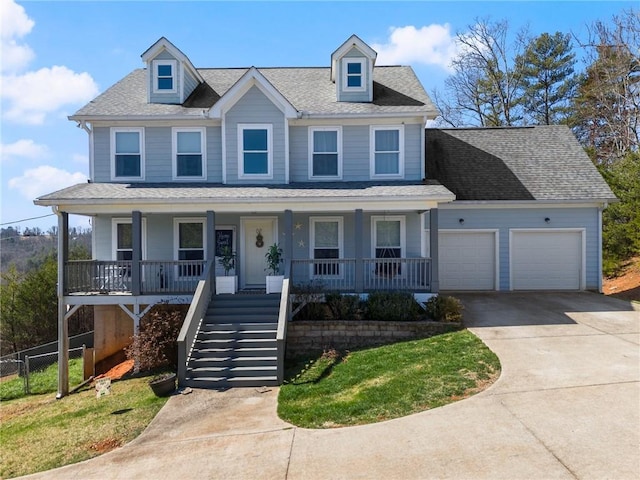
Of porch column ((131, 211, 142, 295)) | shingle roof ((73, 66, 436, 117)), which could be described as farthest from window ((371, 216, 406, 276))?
porch column ((131, 211, 142, 295))

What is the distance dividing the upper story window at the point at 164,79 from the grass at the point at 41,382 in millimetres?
10431

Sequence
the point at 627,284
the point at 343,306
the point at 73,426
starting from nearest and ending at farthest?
the point at 73,426 < the point at 343,306 < the point at 627,284

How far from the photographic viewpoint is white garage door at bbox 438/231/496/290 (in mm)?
15383

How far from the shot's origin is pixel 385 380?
8164 millimetres

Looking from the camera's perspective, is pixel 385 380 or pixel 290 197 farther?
pixel 290 197

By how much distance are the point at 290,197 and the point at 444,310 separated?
522 cm

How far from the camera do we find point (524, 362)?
8.23 meters

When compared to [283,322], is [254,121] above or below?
above

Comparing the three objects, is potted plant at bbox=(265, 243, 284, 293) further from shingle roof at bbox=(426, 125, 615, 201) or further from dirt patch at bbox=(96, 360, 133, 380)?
shingle roof at bbox=(426, 125, 615, 201)

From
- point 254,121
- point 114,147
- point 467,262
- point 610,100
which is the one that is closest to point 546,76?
point 610,100

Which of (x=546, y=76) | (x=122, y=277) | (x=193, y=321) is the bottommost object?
(x=193, y=321)

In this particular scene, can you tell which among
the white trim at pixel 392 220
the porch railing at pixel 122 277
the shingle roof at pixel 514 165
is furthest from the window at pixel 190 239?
the shingle roof at pixel 514 165

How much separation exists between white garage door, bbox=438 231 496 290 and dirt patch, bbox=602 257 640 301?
4355mm

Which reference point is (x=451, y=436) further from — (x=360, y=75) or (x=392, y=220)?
(x=360, y=75)
